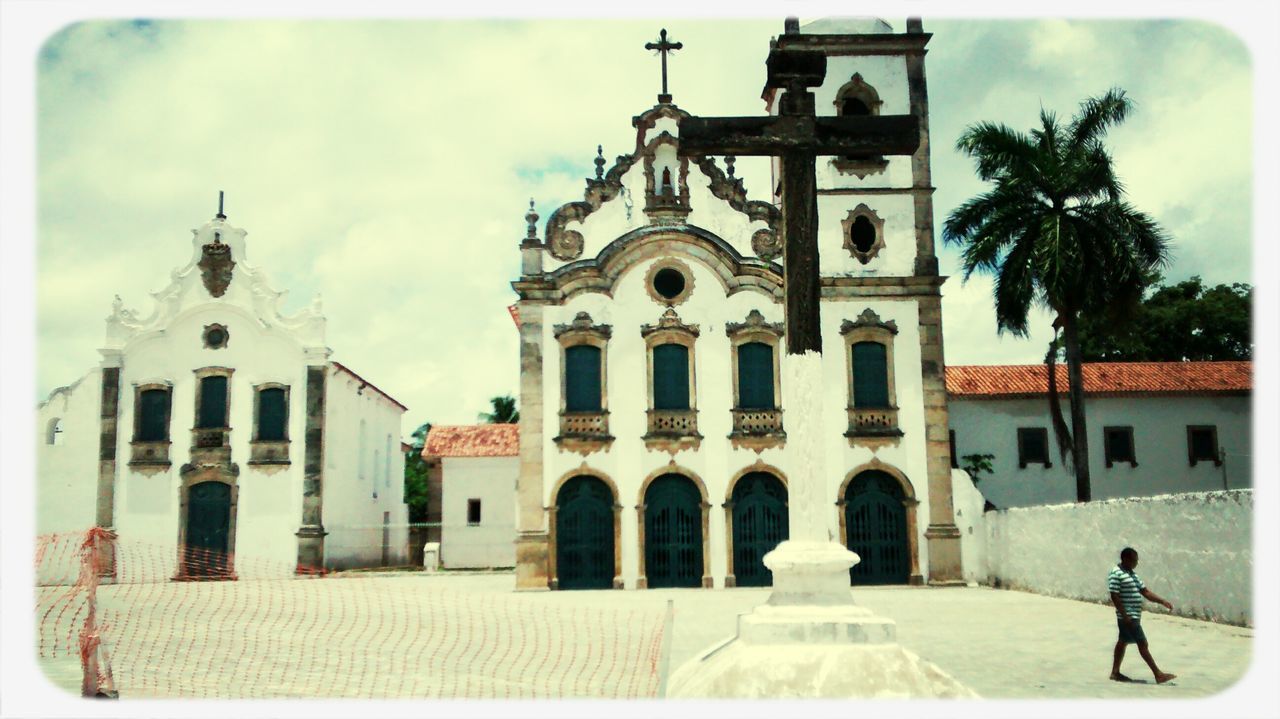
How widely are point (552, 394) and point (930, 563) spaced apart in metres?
9.45

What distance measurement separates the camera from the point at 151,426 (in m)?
29.6

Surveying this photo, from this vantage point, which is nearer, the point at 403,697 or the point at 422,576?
the point at 403,697

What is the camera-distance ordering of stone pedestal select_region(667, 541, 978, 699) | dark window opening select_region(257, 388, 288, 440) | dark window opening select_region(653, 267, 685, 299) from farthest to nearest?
dark window opening select_region(257, 388, 288, 440) < dark window opening select_region(653, 267, 685, 299) < stone pedestal select_region(667, 541, 978, 699)

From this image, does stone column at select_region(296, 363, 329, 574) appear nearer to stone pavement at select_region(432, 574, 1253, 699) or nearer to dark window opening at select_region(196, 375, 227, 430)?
dark window opening at select_region(196, 375, 227, 430)

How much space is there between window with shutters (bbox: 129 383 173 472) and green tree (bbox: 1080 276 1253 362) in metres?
30.8

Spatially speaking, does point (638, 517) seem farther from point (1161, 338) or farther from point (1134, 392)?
point (1161, 338)

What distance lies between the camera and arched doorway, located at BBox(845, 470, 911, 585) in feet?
84.7

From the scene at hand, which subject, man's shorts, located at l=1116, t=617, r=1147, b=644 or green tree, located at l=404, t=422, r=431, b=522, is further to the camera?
green tree, located at l=404, t=422, r=431, b=522

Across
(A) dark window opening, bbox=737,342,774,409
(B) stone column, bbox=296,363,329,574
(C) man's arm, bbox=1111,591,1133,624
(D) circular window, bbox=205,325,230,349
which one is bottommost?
(C) man's arm, bbox=1111,591,1133,624

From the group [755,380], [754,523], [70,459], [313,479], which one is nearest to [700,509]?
[754,523]

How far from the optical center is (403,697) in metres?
10.4

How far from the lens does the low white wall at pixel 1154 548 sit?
50.6ft

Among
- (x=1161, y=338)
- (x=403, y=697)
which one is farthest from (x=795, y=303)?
(x=1161, y=338)

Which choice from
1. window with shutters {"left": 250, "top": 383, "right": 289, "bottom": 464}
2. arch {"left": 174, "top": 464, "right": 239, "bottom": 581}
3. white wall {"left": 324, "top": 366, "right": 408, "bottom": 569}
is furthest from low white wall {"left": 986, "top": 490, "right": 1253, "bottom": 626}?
arch {"left": 174, "top": 464, "right": 239, "bottom": 581}
